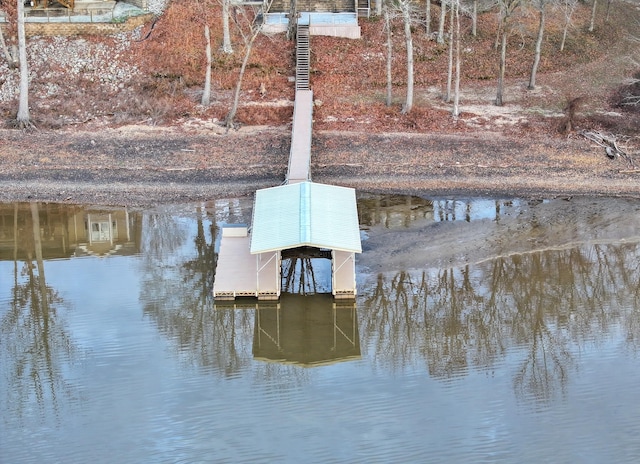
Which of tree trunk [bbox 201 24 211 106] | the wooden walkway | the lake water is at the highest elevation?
tree trunk [bbox 201 24 211 106]

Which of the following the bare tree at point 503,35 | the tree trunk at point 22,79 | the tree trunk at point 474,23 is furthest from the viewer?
the tree trunk at point 474,23

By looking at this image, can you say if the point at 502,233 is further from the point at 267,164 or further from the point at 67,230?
the point at 67,230

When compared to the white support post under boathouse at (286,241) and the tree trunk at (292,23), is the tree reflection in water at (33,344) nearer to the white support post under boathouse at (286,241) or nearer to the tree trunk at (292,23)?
the white support post under boathouse at (286,241)

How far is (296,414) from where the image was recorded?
2228cm

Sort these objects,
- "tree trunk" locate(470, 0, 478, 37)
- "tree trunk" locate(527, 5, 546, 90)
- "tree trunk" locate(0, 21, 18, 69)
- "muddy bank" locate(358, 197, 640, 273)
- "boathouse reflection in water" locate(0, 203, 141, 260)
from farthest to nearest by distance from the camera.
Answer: "tree trunk" locate(470, 0, 478, 37)
"tree trunk" locate(0, 21, 18, 69)
"tree trunk" locate(527, 5, 546, 90)
"boathouse reflection in water" locate(0, 203, 141, 260)
"muddy bank" locate(358, 197, 640, 273)

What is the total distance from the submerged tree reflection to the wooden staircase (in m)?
15.7

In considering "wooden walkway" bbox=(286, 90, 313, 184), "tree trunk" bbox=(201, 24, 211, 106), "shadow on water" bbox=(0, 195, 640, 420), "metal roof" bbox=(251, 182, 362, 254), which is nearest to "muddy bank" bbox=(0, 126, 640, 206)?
"wooden walkway" bbox=(286, 90, 313, 184)

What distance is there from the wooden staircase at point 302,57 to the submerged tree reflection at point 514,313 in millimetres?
15726

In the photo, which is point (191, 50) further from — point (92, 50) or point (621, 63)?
point (621, 63)

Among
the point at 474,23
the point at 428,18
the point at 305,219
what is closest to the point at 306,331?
the point at 305,219

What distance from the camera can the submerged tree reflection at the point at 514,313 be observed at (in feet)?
81.1

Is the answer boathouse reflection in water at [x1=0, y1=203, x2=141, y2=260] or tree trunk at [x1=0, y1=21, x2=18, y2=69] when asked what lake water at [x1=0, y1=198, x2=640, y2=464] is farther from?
tree trunk at [x1=0, y1=21, x2=18, y2=69]

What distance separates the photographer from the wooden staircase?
1634 inches

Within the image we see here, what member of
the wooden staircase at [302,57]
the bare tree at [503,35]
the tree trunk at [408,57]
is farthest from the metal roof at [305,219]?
the bare tree at [503,35]
